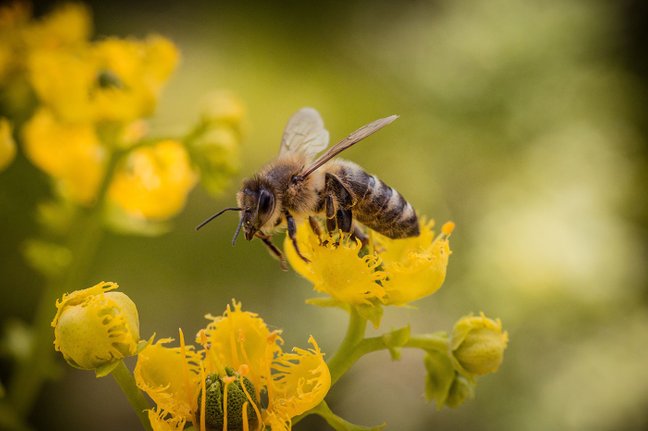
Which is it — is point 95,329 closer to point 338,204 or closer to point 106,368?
point 106,368

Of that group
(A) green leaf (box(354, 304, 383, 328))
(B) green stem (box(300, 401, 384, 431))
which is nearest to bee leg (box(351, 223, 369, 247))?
(A) green leaf (box(354, 304, 383, 328))

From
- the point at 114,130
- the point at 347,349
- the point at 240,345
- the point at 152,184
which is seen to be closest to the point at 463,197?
the point at 152,184

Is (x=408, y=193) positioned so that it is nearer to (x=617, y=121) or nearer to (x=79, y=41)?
(x=617, y=121)

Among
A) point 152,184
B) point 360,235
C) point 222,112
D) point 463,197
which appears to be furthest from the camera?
point 463,197

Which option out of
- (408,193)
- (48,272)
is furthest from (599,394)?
(48,272)

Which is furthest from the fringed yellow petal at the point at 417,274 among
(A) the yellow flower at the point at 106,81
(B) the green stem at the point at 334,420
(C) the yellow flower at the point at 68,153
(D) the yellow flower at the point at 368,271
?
(C) the yellow flower at the point at 68,153

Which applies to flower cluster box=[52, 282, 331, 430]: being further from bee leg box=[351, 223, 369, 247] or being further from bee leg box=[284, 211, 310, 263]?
bee leg box=[351, 223, 369, 247]
